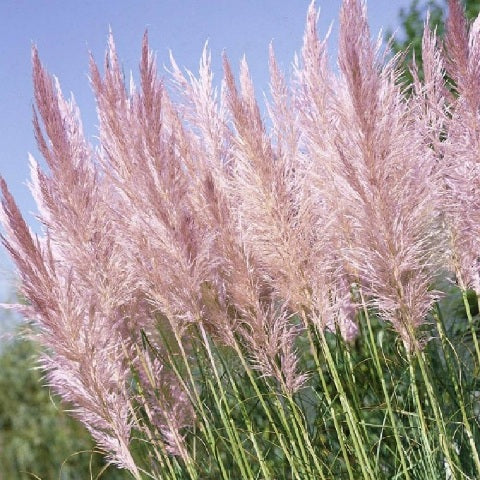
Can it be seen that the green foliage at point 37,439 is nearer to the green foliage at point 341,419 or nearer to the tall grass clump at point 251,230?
the green foliage at point 341,419

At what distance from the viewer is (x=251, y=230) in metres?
2.85

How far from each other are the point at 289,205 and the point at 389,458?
1.47 meters

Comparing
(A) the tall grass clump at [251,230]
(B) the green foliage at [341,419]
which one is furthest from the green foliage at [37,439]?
(A) the tall grass clump at [251,230]

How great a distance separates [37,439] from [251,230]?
3957 mm

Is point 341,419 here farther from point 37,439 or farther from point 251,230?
point 37,439

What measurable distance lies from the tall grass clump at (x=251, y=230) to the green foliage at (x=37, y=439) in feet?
9.50

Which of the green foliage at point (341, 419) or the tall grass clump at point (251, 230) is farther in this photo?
the green foliage at point (341, 419)

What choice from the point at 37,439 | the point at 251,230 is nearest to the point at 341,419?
the point at 251,230

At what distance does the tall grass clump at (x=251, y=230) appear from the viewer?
256 centimetres

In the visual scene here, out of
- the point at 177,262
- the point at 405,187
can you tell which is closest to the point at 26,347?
the point at 177,262

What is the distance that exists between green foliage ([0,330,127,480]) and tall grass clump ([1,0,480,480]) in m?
2.90

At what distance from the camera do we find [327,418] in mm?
3461

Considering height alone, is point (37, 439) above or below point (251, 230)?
below

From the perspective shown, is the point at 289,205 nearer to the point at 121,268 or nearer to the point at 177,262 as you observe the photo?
the point at 177,262
